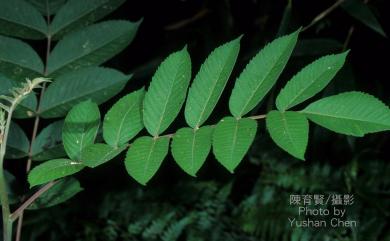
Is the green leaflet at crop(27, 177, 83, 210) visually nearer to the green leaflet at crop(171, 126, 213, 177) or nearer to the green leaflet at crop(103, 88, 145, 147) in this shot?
the green leaflet at crop(103, 88, 145, 147)

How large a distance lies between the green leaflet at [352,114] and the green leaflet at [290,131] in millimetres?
33

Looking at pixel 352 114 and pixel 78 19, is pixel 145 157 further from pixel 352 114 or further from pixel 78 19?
pixel 78 19

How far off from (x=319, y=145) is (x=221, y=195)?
1.57 ft

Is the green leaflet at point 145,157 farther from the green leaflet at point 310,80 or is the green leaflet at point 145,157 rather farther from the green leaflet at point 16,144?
the green leaflet at point 16,144

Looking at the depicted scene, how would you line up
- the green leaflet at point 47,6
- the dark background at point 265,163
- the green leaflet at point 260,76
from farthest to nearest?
1. the dark background at point 265,163
2. the green leaflet at point 47,6
3. the green leaflet at point 260,76

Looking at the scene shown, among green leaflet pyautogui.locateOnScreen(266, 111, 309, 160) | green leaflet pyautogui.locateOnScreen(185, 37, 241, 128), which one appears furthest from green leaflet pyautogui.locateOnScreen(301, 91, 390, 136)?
green leaflet pyautogui.locateOnScreen(185, 37, 241, 128)

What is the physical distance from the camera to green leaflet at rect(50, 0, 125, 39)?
136cm

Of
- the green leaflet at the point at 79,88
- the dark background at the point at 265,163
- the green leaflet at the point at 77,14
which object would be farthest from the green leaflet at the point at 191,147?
the dark background at the point at 265,163

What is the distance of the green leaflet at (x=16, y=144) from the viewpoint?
1.21 meters

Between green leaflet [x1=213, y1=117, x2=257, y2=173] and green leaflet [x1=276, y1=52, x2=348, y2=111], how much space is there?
0.09 metres

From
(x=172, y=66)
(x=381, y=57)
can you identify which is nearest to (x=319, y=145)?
(x=381, y=57)

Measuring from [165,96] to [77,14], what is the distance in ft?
1.78

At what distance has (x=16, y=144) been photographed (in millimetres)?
1225

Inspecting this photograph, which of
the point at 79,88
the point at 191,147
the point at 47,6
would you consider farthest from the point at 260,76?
the point at 47,6
